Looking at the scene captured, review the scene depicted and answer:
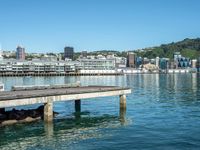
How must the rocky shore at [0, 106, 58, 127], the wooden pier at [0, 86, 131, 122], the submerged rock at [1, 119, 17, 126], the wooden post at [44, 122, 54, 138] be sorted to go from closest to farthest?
the wooden post at [44, 122, 54, 138] → the wooden pier at [0, 86, 131, 122] → the submerged rock at [1, 119, 17, 126] → the rocky shore at [0, 106, 58, 127]

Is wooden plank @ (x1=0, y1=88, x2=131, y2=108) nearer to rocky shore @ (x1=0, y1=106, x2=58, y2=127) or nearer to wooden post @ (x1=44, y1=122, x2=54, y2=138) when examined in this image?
wooden post @ (x1=44, y1=122, x2=54, y2=138)

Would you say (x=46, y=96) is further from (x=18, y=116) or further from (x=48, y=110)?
(x=18, y=116)

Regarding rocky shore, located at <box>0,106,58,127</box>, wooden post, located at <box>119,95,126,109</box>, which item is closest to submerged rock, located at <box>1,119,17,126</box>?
rocky shore, located at <box>0,106,58,127</box>

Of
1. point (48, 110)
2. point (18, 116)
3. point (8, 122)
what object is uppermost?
point (48, 110)

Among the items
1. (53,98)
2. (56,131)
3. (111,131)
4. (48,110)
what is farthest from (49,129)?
(111,131)

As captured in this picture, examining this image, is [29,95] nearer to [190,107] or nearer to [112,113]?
[112,113]

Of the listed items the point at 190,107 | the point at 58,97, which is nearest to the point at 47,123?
the point at 58,97

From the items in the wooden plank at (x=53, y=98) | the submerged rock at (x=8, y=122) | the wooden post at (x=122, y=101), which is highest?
the wooden plank at (x=53, y=98)

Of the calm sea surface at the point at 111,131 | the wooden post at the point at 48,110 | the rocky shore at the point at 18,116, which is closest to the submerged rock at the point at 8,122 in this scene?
the rocky shore at the point at 18,116

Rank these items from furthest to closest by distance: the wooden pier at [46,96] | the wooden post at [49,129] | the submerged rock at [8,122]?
the submerged rock at [8,122]
the wooden pier at [46,96]
the wooden post at [49,129]

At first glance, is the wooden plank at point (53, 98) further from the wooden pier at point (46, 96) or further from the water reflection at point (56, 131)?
the water reflection at point (56, 131)

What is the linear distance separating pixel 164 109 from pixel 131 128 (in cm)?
1886

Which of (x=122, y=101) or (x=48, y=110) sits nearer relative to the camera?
(x=48, y=110)

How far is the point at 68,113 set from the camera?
58.0m
